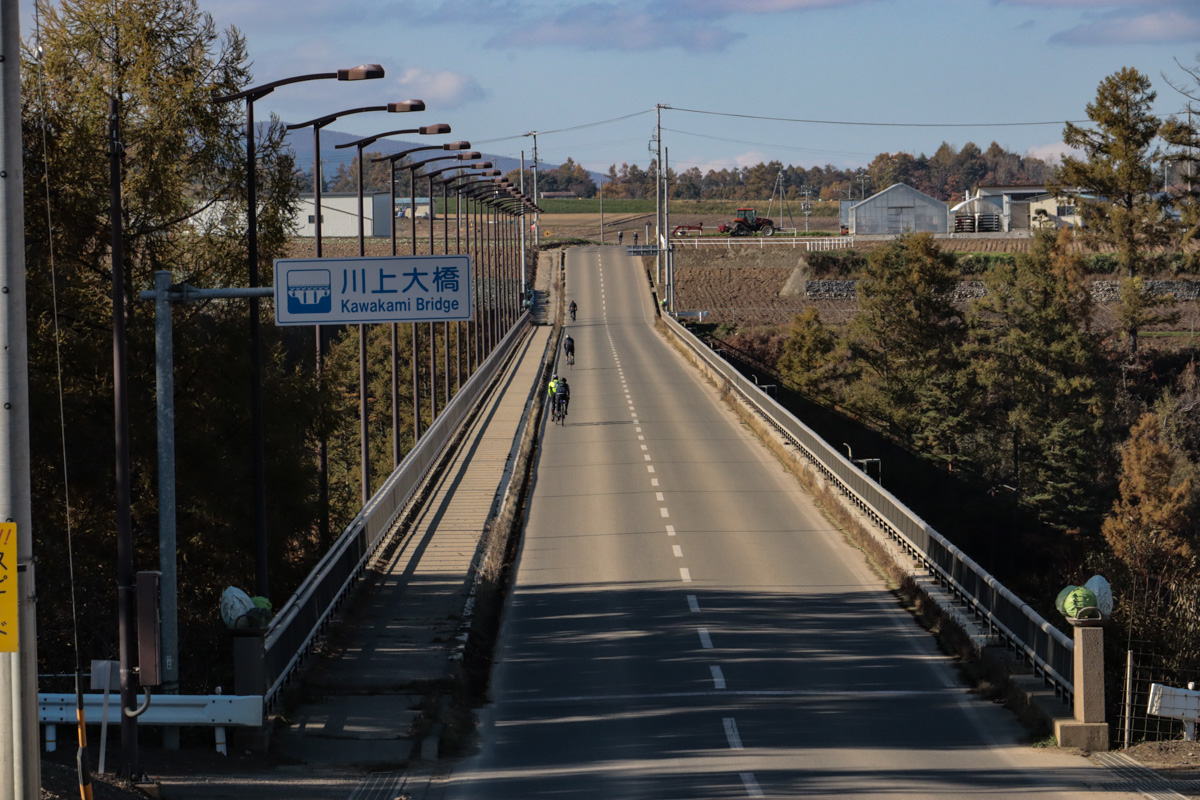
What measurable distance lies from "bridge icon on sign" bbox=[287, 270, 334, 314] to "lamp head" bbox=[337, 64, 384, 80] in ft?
17.4

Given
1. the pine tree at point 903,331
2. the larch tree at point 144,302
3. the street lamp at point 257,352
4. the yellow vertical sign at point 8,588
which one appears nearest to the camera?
the yellow vertical sign at point 8,588

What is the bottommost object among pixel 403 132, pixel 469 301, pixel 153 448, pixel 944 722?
pixel 944 722

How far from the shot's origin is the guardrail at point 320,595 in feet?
42.7

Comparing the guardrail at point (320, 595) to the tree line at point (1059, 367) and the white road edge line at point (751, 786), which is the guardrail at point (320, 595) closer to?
the white road edge line at point (751, 786)

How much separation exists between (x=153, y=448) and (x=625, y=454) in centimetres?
1949

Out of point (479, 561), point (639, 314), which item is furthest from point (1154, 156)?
point (479, 561)

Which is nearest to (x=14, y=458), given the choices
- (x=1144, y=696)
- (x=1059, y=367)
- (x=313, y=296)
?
(x=313, y=296)

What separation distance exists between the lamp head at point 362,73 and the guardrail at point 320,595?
22.5ft

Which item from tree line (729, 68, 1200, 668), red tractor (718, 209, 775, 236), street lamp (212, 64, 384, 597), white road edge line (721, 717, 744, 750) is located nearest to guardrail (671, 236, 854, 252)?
red tractor (718, 209, 775, 236)

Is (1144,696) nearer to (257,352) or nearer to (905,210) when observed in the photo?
(257,352)

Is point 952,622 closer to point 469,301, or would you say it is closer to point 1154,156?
point 469,301

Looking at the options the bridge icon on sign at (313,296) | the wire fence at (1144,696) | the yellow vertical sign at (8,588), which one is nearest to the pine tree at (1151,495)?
the wire fence at (1144,696)

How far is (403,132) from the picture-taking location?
108ft

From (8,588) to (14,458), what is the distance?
Answer: 0.70 metres
